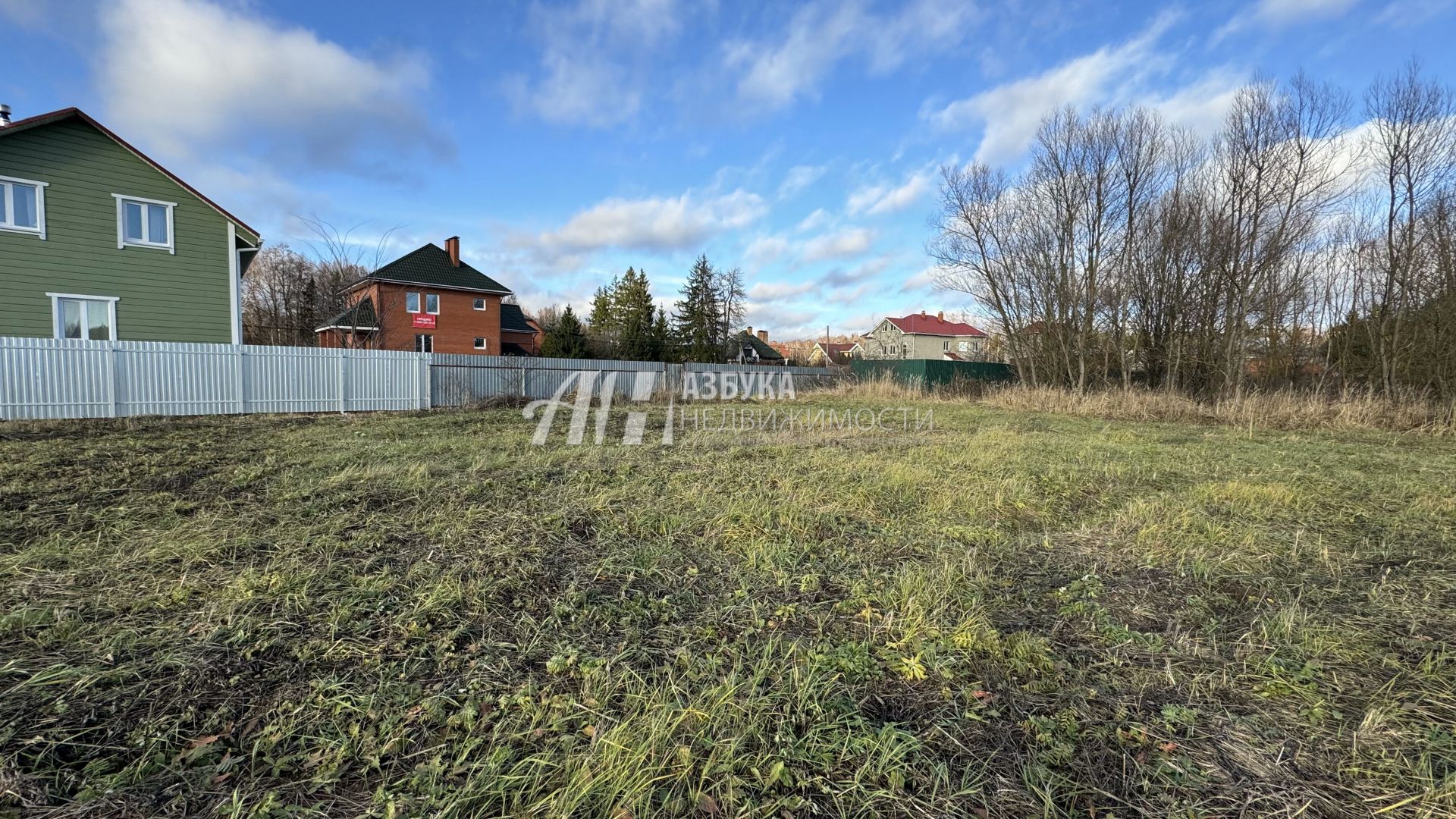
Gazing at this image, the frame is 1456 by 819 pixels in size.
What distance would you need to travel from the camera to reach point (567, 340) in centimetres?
2850

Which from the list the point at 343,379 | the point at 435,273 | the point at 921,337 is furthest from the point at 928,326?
the point at 343,379

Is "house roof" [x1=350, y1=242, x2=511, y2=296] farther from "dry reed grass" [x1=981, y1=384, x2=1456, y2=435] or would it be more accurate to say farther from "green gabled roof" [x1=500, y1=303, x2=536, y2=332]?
"dry reed grass" [x1=981, y1=384, x2=1456, y2=435]

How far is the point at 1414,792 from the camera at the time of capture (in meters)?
1.45

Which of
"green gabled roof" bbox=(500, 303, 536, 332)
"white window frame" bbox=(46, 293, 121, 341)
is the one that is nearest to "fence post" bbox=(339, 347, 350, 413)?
"white window frame" bbox=(46, 293, 121, 341)

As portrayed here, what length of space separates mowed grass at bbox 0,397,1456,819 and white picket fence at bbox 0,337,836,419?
255 inches

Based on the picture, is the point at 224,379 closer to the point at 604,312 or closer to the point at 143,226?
the point at 143,226

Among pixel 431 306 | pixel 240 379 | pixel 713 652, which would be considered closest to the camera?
pixel 713 652

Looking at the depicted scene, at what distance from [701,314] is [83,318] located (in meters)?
28.0

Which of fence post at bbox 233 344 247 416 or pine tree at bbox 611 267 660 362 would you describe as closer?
fence post at bbox 233 344 247 416

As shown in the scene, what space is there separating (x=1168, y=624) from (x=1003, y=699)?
46.1 inches

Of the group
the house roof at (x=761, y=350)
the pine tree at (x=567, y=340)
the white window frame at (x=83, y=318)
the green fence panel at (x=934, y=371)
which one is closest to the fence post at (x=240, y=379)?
the white window frame at (x=83, y=318)

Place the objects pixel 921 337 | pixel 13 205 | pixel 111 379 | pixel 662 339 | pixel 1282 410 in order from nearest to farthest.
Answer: pixel 111 379 → pixel 1282 410 → pixel 13 205 → pixel 662 339 → pixel 921 337

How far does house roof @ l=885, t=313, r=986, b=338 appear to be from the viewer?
5175 centimetres

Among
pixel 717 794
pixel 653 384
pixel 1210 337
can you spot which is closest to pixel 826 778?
pixel 717 794
